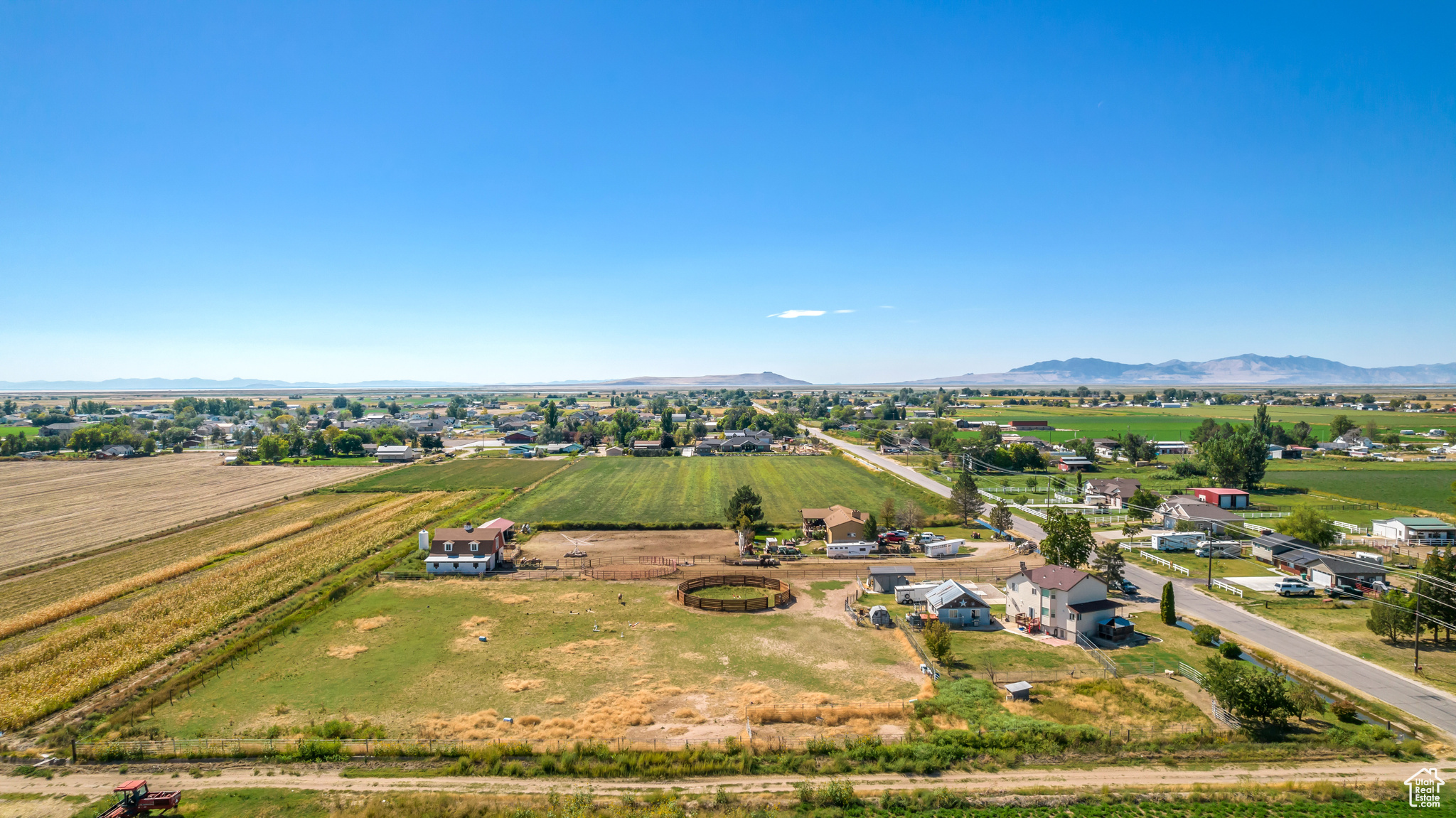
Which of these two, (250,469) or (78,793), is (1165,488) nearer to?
(78,793)

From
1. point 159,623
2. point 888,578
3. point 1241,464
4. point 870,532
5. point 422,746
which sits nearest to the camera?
point 422,746

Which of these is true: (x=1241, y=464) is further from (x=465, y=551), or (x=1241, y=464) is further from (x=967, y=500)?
(x=465, y=551)

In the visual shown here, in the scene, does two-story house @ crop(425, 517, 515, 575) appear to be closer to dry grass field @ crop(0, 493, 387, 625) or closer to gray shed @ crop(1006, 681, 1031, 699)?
dry grass field @ crop(0, 493, 387, 625)

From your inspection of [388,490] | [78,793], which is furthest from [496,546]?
[388,490]

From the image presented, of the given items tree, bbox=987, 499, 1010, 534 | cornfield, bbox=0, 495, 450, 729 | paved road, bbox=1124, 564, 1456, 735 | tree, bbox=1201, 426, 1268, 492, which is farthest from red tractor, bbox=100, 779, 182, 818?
tree, bbox=1201, 426, 1268, 492

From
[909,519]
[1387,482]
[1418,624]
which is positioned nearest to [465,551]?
[909,519]
